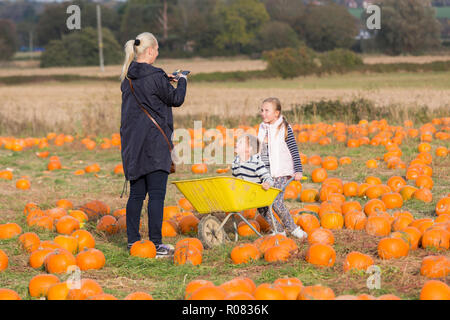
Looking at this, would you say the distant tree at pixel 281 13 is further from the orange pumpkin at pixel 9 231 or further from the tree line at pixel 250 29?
the orange pumpkin at pixel 9 231

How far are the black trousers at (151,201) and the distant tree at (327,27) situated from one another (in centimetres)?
3658

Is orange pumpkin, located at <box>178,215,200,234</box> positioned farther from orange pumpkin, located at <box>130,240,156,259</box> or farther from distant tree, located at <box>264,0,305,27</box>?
distant tree, located at <box>264,0,305,27</box>

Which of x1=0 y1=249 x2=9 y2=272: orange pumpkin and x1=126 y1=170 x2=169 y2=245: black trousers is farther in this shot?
x1=126 y1=170 x2=169 y2=245: black trousers

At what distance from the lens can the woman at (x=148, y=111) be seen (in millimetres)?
4781

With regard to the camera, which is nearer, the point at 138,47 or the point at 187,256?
the point at 187,256

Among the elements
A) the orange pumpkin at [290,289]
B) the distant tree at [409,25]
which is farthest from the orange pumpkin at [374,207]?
the distant tree at [409,25]

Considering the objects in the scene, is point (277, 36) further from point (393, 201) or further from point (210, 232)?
point (210, 232)

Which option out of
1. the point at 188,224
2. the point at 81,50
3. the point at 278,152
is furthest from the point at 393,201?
the point at 81,50

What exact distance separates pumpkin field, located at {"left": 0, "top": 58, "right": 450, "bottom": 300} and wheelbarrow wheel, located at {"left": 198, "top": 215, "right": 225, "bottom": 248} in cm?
9

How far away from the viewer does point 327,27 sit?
41281mm

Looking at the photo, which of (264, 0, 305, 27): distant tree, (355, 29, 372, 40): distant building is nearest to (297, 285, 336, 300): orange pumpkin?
(264, 0, 305, 27): distant tree

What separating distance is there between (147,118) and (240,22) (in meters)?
40.9

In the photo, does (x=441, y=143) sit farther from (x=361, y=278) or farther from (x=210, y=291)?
(x=210, y=291)

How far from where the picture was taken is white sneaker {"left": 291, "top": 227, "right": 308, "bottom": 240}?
17.3 feet
